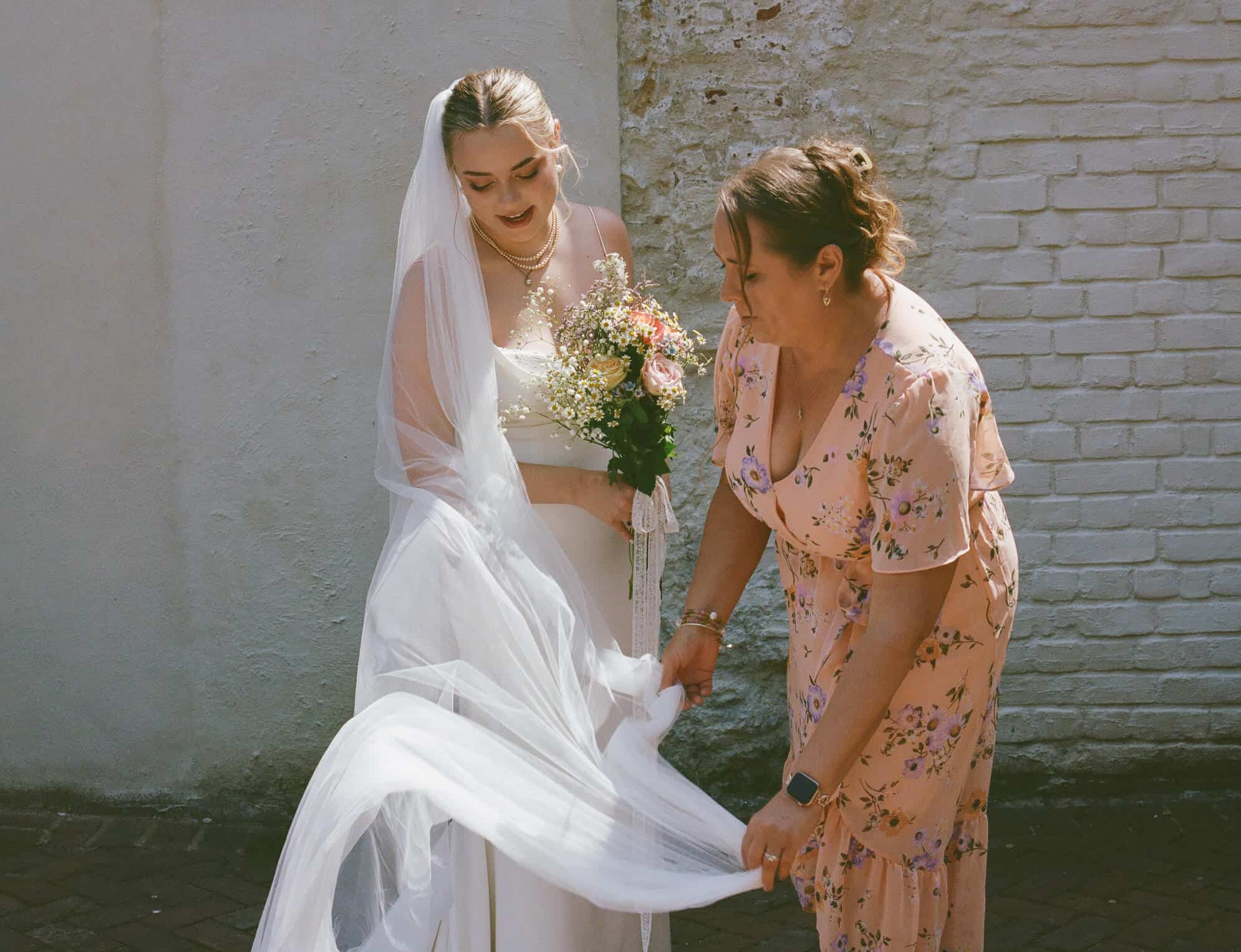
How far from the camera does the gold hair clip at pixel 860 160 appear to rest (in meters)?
2.28

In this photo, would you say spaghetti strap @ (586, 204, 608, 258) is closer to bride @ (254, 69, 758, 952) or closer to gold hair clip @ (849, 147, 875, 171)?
bride @ (254, 69, 758, 952)

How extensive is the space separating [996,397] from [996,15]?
4.40ft

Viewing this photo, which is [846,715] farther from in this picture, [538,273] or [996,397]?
[996,397]

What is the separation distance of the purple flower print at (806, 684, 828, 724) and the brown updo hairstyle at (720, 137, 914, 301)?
775 millimetres

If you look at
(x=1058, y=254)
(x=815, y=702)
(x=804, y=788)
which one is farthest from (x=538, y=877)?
(x=1058, y=254)

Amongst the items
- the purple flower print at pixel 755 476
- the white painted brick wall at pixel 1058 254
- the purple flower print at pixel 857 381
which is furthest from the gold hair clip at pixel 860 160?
the white painted brick wall at pixel 1058 254

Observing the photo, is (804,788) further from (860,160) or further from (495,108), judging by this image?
(495,108)

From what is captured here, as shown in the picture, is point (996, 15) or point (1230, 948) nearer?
point (1230, 948)

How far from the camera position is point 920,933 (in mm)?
2469

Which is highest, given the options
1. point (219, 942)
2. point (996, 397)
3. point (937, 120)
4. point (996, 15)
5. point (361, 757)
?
point (996, 15)

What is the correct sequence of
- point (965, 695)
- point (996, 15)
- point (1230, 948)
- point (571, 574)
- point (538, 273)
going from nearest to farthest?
1. point (965, 695)
2. point (571, 574)
3. point (538, 273)
4. point (1230, 948)
5. point (996, 15)

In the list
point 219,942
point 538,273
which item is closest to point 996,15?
point 538,273

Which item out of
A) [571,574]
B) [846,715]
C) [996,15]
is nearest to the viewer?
[846,715]

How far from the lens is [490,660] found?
285cm
